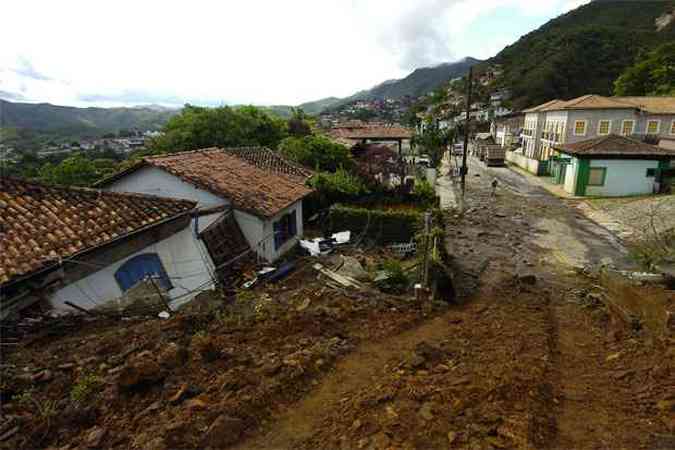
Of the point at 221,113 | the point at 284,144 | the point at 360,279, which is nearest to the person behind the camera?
the point at 360,279

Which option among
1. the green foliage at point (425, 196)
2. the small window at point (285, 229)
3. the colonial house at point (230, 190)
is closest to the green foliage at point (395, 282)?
the colonial house at point (230, 190)

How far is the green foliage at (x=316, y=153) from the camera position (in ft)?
82.9

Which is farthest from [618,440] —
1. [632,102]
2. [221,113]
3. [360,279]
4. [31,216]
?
[632,102]

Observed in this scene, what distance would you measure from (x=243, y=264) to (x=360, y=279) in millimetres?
4490

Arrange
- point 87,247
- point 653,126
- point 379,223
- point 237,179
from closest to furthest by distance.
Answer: point 87,247 < point 237,179 < point 379,223 < point 653,126

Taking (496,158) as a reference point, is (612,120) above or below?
above

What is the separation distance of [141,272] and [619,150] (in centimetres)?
3145

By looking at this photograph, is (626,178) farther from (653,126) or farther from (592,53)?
(592,53)

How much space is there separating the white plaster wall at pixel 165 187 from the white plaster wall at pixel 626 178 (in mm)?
27267

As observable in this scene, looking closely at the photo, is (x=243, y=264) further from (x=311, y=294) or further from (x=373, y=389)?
(x=373, y=389)

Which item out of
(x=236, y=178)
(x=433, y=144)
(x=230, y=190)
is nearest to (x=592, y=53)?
(x=433, y=144)

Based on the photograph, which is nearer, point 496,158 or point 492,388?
point 492,388

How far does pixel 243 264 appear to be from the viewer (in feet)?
44.3

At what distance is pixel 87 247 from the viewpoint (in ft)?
26.0
